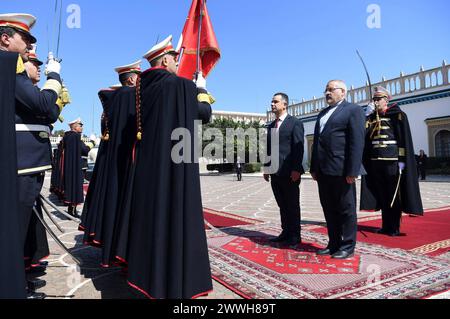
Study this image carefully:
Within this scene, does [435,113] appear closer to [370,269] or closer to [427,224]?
[427,224]

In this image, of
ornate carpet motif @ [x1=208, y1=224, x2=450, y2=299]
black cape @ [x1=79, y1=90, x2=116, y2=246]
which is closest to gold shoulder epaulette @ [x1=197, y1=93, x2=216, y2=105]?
black cape @ [x1=79, y1=90, x2=116, y2=246]

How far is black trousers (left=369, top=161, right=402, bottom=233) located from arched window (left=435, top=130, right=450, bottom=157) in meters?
17.7

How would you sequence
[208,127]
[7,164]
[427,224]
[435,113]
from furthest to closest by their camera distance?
[208,127] < [435,113] < [427,224] < [7,164]

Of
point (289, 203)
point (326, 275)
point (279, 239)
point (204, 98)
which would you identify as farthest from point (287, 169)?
point (204, 98)

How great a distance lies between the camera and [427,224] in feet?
17.2

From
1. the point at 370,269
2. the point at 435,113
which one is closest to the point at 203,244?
the point at 370,269

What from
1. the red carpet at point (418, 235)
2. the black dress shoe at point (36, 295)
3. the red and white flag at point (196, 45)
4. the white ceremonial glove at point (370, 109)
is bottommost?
the red carpet at point (418, 235)

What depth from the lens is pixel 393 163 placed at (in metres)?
4.77

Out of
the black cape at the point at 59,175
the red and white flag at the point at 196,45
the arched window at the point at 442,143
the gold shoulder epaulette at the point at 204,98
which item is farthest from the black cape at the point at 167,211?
the arched window at the point at 442,143

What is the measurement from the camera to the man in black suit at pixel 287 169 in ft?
13.7

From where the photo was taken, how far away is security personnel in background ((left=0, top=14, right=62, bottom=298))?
212 centimetres

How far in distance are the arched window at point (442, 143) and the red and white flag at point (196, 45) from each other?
1907 cm

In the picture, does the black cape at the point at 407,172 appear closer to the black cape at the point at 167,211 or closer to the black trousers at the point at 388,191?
the black trousers at the point at 388,191
